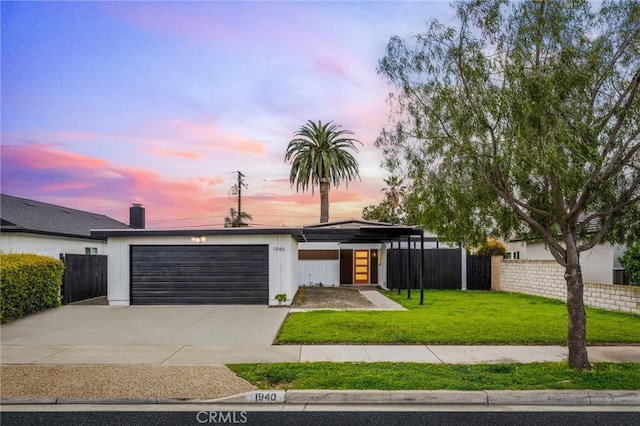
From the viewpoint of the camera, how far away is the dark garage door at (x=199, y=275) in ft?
50.5

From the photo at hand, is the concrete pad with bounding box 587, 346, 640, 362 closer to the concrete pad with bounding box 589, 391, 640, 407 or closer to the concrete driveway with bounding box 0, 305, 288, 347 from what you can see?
the concrete pad with bounding box 589, 391, 640, 407

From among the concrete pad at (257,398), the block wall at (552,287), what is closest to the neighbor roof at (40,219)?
the concrete pad at (257,398)

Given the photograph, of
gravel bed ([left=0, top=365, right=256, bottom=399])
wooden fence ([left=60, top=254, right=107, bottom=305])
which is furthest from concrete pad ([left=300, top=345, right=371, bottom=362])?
wooden fence ([left=60, top=254, right=107, bottom=305])

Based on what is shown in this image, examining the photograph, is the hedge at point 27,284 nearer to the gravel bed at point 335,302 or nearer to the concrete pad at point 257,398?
the gravel bed at point 335,302

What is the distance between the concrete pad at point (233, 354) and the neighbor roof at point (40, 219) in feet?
→ 32.5

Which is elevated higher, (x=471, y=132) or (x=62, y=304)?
(x=471, y=132)

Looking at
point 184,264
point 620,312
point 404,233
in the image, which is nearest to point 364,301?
point 404,233

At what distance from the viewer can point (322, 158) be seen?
31266 mm

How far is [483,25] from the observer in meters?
7.19

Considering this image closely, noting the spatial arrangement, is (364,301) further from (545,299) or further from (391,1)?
(391,1)

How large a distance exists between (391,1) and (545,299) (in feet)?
41.2

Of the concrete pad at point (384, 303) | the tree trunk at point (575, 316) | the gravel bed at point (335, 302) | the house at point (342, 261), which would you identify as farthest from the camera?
the house at point (342, 261)

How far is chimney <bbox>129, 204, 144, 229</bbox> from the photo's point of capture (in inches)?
1135

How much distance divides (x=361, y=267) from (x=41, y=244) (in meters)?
15.4
